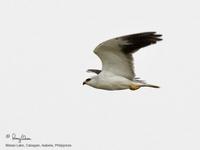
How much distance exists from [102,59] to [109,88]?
2.20 ft

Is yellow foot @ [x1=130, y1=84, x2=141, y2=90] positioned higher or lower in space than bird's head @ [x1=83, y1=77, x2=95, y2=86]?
lower

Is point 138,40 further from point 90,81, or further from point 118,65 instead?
point 90,81

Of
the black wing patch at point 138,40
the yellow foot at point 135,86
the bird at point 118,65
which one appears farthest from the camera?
the yellow foot at point 135,86

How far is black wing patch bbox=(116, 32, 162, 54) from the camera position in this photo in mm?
12766

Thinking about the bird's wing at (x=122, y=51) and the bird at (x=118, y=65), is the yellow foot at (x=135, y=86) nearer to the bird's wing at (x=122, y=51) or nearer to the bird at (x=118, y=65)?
the bird at (x=118, y=65)

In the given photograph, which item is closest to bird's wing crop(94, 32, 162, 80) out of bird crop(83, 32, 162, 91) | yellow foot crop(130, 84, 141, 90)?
bird crop(83, 32, 162, 91)

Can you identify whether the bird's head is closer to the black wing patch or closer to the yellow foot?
the yellow foot

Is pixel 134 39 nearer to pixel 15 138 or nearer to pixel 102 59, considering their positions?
pixel 102 59

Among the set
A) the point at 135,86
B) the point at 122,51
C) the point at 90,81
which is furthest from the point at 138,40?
the point at 90,81

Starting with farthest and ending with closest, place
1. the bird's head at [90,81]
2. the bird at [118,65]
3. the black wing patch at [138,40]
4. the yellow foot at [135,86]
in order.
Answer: the bird's head at [90,81]
the yellow foot at [135,86]
the bird at [118,65]
the black wing patch at [138,40]

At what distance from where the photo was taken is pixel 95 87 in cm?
1398

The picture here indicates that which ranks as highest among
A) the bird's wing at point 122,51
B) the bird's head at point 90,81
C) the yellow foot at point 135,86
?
the bird's wing at point 122,51

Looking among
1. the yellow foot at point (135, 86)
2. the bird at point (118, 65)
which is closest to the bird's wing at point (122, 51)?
the bird at point (118, 65)

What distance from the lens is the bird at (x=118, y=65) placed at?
13117 mm
